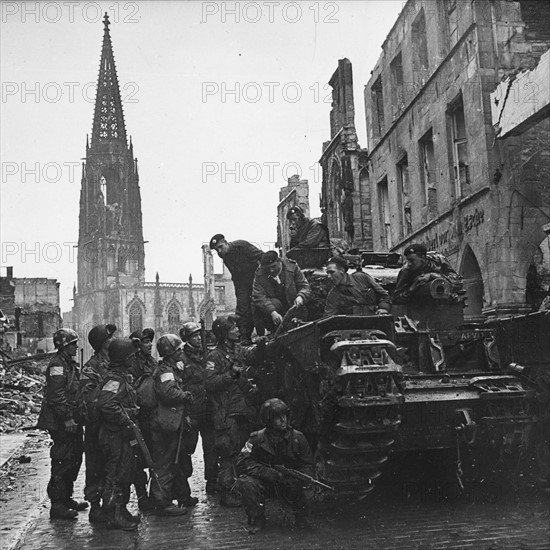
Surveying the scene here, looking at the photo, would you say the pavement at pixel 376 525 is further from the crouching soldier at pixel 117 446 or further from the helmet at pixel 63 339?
the helmet at pixel 63 339

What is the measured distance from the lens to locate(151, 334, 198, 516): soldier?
7.33m

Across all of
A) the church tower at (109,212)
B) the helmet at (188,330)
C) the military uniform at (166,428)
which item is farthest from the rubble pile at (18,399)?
the church tower at (109,212)

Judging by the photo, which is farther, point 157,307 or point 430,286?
point 157,307

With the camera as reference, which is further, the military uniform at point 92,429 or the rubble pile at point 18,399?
the rubble pile at point 18,399

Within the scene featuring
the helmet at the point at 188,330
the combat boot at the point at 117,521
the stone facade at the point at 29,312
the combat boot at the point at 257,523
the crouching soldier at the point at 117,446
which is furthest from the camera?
the stone facade at the point at 29,312

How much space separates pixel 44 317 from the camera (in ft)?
155

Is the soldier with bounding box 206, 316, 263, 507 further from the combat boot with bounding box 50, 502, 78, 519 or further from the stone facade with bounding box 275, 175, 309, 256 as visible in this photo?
the stone facade with bounding box 275, 175, 309, 256

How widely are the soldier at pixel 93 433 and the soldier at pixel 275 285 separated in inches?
78.4

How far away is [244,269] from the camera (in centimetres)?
1004

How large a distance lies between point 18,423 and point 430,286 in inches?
552

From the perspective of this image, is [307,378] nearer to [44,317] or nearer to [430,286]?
[430,286]

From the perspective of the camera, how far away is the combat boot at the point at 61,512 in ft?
24.3

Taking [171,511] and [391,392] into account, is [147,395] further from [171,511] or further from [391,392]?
[391,392]

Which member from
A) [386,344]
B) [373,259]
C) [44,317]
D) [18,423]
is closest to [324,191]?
[18,423]
